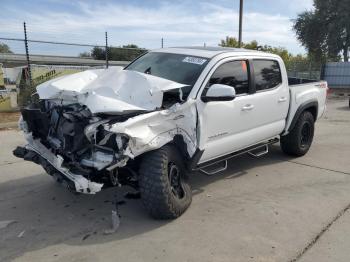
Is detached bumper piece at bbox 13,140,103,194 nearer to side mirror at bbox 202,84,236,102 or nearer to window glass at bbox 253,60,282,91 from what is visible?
side mirror at bbox 202,84,236,102

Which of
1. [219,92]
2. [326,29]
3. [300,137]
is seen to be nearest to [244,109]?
[219,92]

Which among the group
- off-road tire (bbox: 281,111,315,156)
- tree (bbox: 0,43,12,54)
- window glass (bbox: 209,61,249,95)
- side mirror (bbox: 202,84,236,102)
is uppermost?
tree (bbox: 0,43,12,54)

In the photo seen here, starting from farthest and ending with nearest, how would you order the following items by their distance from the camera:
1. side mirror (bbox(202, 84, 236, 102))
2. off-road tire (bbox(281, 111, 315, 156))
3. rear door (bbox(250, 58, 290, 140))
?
off-road tire (bbox(281, 111, 315, 156)) → rear door (bbox(250, 58, 290, 140)) → side mirror (bbox(202, 84, 236, 102))

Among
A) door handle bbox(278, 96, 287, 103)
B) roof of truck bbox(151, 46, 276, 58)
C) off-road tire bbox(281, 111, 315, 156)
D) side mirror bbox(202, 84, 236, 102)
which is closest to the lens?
side mirror bbox(202, 84, 236, 102)

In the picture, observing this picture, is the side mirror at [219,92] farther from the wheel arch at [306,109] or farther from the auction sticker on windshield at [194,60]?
the wheel arch at [306,109]

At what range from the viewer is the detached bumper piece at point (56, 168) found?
388cm

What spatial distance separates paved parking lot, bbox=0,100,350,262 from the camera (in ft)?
12.1

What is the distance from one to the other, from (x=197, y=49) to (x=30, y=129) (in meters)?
2.48

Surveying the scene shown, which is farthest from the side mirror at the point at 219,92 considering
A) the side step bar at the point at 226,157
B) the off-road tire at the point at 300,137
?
the off-road tire at the point at 300,137

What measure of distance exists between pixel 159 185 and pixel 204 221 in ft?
2.34

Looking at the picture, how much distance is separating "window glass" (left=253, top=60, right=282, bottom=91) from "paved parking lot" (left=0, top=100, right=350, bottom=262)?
4.46 ft

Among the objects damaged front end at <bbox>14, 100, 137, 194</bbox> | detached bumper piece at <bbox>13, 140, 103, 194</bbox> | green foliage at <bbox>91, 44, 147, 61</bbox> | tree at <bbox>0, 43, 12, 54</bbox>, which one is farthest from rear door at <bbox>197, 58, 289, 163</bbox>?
green foliage at <bbox>91, 44, 147, 61</bbox>

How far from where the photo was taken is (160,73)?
17.0 ft

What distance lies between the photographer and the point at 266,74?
5.99 m
